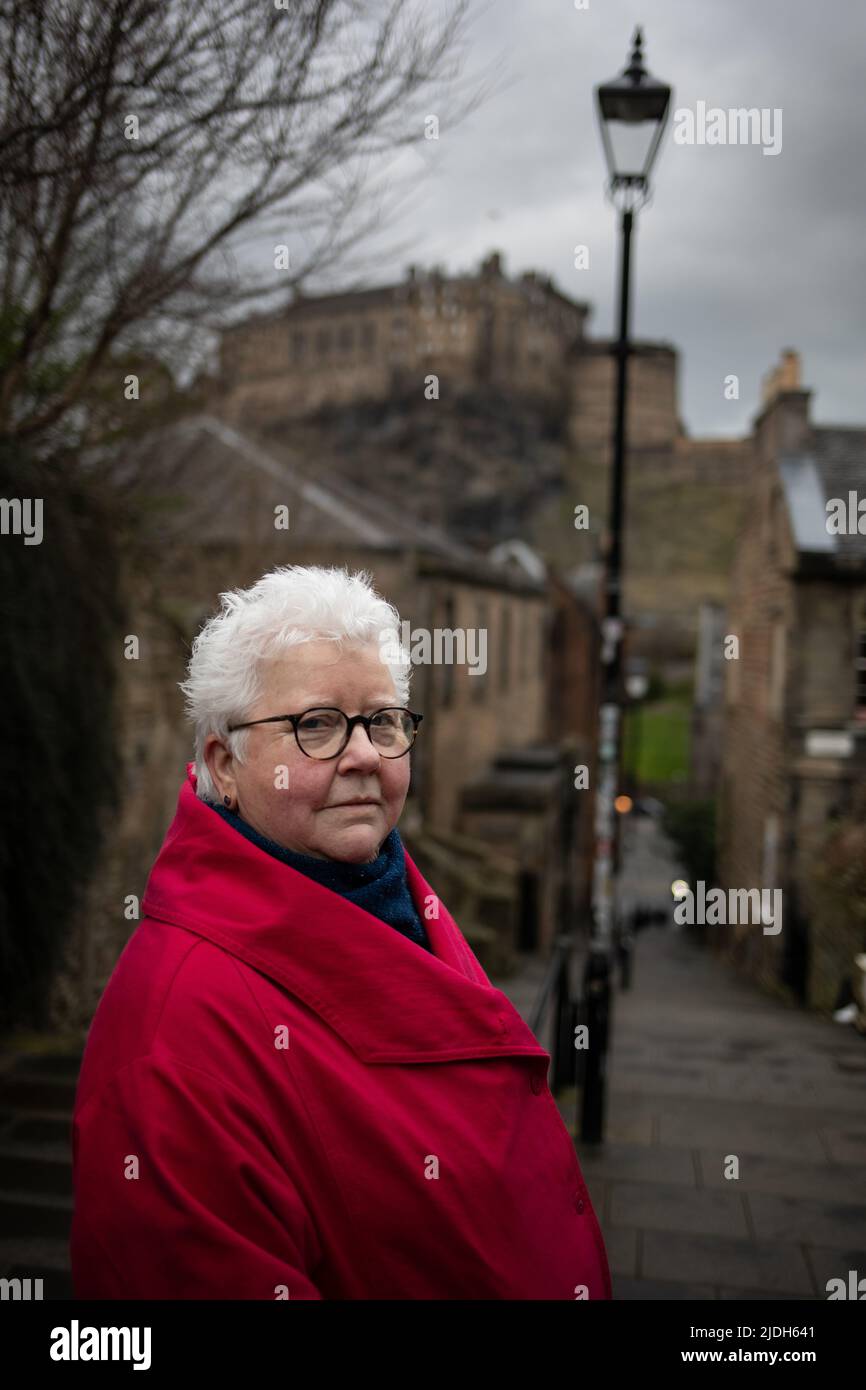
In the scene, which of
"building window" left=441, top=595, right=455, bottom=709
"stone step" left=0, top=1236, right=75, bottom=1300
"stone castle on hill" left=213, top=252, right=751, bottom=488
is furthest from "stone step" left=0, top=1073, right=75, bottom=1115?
"stone castle on hill" left=213, top=252, right=751, bottom=488

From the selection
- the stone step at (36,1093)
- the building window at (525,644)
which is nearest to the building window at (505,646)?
the building window at (525,644)

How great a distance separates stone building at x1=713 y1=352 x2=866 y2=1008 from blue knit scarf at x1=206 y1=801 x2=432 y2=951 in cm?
1268

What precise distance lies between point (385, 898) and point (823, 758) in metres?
14.5

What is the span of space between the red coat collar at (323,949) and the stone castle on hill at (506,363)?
75.3 metres

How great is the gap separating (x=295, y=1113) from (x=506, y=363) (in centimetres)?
9069

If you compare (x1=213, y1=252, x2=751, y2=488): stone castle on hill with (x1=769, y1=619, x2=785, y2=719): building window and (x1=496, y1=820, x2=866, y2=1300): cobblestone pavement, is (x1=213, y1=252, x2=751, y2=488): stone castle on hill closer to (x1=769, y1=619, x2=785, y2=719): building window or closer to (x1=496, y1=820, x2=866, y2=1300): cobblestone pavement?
(x1=769, y1=619, x2=785, y2=719): building window

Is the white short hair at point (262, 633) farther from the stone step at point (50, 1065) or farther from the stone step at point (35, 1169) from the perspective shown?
the stone step at point (50, 1065)

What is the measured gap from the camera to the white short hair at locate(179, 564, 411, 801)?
1.96m

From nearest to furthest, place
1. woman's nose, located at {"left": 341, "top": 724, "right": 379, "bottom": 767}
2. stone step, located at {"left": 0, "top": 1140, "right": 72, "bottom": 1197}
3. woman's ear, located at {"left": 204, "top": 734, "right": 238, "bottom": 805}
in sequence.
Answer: woman's nose, located at {"left": 341, "top": 724, "right": 379, "bottom": 767} → woman's ear, located at {"left": 204, "top": 734, "right": 238, "bottom": 805} → stone step, located at {"left": 0, "top": 1140, "right": 72, "bottom": 1197}

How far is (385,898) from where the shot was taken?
204 centimetres

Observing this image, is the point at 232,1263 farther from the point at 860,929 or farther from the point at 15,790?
the point at 860,929

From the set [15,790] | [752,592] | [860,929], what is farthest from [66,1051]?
[752,592]

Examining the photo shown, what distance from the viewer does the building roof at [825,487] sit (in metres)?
15.2

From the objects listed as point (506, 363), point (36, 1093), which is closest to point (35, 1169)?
point (36, 1093)
